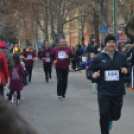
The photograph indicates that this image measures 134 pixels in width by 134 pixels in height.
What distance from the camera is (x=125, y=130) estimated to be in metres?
6.36

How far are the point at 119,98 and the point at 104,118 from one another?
0.36 metres

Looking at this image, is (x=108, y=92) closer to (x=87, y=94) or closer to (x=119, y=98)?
(x=119, y=98)

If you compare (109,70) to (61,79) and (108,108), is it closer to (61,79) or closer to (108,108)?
(108,108)

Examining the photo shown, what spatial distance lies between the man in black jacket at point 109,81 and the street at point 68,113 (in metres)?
1.11

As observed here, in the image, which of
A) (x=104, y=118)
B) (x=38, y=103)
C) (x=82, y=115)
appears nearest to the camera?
(x=104, y=118)

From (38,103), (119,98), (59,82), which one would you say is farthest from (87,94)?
(119,98)

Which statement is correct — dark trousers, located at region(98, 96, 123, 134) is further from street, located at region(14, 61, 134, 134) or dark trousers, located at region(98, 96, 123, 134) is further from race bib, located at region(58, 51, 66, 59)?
race bib, located at region(58, 51, 66, 59)

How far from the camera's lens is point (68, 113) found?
26.6 feet

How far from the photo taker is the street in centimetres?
648

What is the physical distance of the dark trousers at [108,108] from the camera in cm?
501

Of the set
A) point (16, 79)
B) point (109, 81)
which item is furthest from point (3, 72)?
point (109, 81)

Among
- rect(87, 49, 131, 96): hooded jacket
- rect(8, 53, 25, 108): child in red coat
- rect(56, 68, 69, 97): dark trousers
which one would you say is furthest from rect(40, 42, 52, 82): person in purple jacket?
rect(87, 49, 131, 96): hooded jacket

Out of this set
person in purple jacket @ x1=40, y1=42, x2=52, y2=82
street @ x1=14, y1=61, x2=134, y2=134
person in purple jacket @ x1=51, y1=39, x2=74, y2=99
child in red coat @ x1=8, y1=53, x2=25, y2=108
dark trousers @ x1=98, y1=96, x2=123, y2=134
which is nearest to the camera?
dark trousers @ x1=98, y1=96, x2=123, y2=134

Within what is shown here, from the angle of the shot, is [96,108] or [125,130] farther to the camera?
[96,108]
